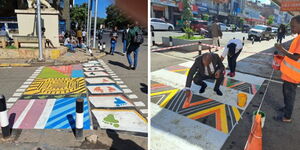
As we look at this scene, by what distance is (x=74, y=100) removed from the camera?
5035 millimetres

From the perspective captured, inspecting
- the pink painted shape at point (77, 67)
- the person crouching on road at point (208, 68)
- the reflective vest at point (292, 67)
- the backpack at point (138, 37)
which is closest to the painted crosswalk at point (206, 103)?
the person crouching on road at point (208, 68)

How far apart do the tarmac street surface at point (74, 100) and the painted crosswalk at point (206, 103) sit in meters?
0.42

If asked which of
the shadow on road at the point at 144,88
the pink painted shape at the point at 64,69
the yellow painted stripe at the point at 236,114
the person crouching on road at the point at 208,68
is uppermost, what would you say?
the person crouching on road at the point at 208,68

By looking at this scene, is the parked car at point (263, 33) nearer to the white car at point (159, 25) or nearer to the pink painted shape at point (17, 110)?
the pink painted shape at point (17, 110)

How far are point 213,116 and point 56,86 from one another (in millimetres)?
4157

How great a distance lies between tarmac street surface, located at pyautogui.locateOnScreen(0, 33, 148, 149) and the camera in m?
3.72

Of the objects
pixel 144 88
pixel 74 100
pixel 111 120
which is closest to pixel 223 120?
pixel 111 120

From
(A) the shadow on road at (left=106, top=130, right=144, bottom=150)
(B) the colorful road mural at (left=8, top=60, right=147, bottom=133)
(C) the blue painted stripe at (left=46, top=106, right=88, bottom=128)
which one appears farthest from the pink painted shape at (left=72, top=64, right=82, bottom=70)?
(A) the shadow on road at (left=106, top=130, right=144, bottom=150)

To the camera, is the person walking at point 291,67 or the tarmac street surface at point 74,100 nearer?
the person walking at point 291,67

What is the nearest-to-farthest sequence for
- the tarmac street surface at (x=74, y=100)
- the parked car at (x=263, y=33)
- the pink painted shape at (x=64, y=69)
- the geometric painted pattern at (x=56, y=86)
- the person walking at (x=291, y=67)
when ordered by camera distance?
the person walking at (x=291, y=67), the tarmac street surface at (x=74, y=100), the geometric painted pattern at (x=56, y=86), the pink painted shape at (x=64, y=69), the parked car at (x=263, y=33)

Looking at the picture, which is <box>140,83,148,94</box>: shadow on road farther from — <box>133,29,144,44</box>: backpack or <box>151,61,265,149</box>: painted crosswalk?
<box>133,29,144,44</box>: backpack

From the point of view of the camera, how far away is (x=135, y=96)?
215 inches

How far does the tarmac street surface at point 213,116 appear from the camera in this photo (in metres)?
3.22

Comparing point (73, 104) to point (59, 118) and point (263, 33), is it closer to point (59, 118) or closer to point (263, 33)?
point (59, 118)
